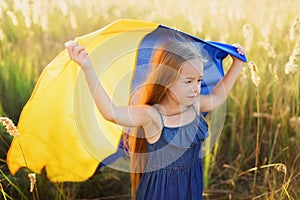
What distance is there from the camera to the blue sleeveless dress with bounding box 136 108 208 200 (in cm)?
210

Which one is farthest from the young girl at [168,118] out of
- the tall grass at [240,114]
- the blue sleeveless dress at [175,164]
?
the tall grass at [240,114]

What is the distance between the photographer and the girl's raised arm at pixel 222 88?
2264 mm

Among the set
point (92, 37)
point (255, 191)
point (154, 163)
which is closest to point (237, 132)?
point (255, 191)

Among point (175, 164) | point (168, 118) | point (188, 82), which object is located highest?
point (188, 82)

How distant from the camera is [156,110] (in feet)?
6.76

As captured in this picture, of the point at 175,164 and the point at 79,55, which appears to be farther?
the point at 175,164

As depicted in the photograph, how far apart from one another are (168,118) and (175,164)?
7.4 inches

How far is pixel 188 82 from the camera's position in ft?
6.56

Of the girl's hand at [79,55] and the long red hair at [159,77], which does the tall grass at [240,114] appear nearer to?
the long red hair at [159,77]

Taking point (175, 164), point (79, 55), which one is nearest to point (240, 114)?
point (175, 164)

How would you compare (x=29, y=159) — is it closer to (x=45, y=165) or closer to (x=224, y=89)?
(x=45, y=165)

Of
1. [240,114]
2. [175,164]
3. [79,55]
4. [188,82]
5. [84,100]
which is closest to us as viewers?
[79,55]

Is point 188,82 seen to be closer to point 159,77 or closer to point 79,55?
point 159,77

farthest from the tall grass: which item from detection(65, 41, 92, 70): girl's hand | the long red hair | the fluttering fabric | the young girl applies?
detection(65, 41, 92, 70): girl's hand
